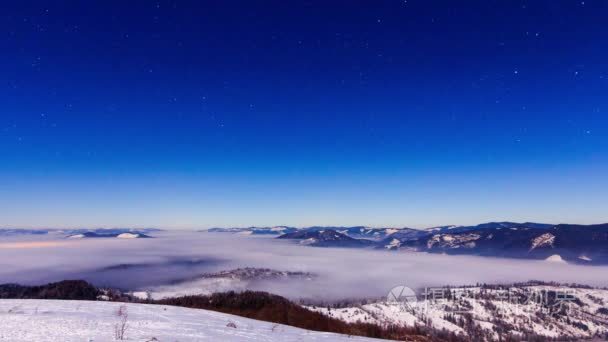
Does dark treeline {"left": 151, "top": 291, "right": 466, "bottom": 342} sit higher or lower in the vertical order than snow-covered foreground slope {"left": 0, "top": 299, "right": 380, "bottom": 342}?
lower

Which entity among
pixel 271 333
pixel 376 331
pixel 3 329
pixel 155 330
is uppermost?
pixel 3 329

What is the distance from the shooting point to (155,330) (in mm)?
11234

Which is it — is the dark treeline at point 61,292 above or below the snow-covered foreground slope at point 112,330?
below

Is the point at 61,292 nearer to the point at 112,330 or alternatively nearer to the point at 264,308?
the point at 264,308

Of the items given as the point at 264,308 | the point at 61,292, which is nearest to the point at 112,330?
the point at 264,308

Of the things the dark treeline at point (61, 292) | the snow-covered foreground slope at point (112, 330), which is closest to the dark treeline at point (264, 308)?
the dark treeline at point (61, 292)

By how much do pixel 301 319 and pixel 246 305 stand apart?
19220mm

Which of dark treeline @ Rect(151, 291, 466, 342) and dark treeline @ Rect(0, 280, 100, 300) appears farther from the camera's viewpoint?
dark treeline @ Rect(0, 280, 100, 300)

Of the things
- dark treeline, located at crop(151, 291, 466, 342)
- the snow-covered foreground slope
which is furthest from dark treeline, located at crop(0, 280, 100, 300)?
the snow-covered foreground slope

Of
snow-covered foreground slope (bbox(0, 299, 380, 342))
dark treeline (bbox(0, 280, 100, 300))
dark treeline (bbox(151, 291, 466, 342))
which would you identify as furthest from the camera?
dark treeline (bbox(0, 280, 100, 300))

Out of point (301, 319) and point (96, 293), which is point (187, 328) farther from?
point (96, 293)

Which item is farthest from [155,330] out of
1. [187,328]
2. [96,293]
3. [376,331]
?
[96,293]

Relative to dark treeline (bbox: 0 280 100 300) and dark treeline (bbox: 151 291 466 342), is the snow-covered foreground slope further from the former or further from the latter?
dark treeline (bbox: 0 280 100 300)

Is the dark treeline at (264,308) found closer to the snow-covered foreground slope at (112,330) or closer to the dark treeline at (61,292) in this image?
the dark treeline at (61,292)
